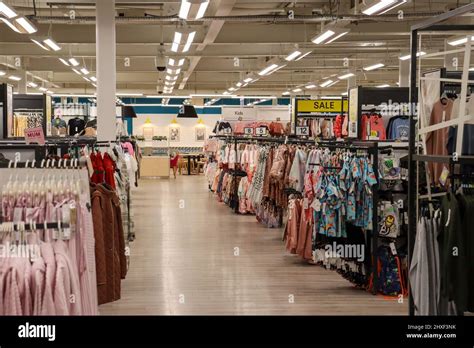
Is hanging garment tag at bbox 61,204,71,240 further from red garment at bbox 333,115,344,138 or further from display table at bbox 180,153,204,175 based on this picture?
display table at bbox 180,153,204,175

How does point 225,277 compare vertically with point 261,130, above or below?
below

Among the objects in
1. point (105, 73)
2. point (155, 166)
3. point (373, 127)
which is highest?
point (105, 73)

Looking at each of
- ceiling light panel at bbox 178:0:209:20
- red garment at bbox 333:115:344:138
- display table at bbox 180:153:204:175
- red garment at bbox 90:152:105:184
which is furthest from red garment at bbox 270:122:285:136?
display table at bbox 180:153:204:175

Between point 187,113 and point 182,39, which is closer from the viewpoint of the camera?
point 182,39

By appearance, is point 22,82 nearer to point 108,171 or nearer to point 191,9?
point 191,9

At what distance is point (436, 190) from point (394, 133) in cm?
461

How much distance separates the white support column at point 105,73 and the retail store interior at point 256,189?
24mm

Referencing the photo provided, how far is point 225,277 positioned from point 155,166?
2042 cm

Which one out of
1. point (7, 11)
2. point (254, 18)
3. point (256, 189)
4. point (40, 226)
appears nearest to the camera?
point (40, 226)

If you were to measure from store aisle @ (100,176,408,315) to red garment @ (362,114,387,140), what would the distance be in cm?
218

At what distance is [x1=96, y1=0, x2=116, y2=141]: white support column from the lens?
439 inches

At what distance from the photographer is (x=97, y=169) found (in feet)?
25.6

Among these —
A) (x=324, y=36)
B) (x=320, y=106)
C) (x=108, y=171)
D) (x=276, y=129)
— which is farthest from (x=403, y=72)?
(x=108, y=171)
